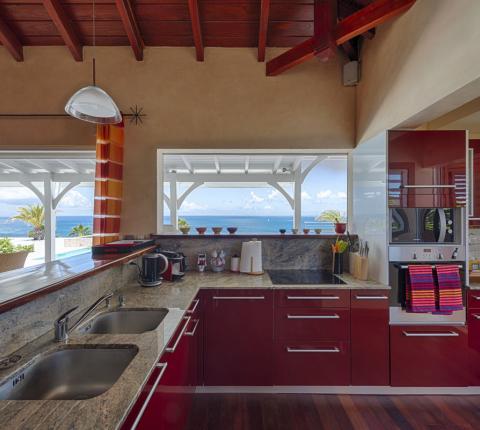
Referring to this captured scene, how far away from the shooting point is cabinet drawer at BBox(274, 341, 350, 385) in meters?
2.07

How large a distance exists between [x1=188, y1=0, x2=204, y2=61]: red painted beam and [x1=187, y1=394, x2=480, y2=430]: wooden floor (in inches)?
117

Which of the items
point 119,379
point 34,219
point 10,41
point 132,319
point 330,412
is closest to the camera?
point 119,379

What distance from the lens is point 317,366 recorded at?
6.81 feet

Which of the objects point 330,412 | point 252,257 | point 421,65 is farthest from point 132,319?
→ point 421,65

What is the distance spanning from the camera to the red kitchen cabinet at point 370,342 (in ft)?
6.80

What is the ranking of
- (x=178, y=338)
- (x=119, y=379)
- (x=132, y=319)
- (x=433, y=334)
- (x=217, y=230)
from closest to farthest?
(x=119, y=379)
(x=178, y=338)
(x=132, y=319)
(x=433, y=334)
(x=217, y=230)

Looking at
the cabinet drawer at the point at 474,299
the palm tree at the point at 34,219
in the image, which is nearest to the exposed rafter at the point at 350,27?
the cabinet drawer at the point at 474,299

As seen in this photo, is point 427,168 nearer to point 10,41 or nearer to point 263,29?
point 263,29

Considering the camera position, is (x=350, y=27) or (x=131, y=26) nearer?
(x=350, y=27)

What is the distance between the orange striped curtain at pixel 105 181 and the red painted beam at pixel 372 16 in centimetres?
209

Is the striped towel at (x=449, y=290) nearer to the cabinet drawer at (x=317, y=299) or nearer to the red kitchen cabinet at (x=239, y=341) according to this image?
the cabinet drawer at (x=317, y=299)

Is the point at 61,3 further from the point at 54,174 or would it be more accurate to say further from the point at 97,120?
the point at 54,174

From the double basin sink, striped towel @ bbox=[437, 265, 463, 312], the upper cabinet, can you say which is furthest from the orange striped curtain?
A: striped towel @ bbox=[437, 265, 463, 312]

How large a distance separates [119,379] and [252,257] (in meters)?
1.65
